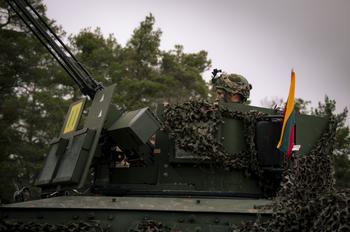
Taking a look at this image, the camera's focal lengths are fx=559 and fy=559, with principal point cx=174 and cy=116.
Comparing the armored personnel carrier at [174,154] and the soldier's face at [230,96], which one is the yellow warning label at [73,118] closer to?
the armored personnel carrier at [174,154]

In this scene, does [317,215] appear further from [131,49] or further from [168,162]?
[131,49]

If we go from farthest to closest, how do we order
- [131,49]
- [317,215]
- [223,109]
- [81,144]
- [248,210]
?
[131,49]
[223,109]
[81,144]
[248,210]
[317,215]

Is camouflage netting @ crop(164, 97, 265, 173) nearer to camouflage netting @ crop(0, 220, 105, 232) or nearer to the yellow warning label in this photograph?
the yellow warning label

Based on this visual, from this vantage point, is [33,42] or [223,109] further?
[33,42]

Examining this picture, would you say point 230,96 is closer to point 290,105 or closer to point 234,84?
point 234,84

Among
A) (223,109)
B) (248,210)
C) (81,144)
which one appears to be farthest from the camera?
(223,109)

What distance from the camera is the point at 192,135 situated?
7539 millimetres

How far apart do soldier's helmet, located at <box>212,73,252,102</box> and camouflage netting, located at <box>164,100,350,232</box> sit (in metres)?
1.15

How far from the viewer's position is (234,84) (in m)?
8.92

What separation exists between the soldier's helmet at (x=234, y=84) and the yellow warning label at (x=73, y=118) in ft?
7.31

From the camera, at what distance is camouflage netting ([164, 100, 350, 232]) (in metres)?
5.30

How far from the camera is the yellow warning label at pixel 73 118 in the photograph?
831 centimetres

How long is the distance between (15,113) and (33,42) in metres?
3.41

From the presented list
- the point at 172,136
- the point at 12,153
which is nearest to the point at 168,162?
the point at 172,136
